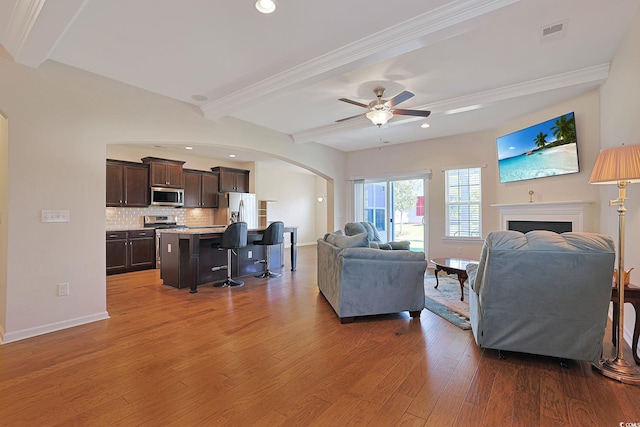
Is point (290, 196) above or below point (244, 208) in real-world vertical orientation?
above

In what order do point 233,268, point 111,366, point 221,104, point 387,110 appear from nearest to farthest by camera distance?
point 111,366 → point 387,110 → point 221,104 → point 233,268

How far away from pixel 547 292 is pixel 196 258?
14.1ft

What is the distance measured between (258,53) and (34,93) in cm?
226

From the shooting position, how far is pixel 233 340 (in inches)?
114

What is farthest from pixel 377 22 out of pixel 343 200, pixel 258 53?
pixel 343 200

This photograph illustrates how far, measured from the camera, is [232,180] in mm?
8500

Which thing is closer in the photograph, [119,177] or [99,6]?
A: [99,6]

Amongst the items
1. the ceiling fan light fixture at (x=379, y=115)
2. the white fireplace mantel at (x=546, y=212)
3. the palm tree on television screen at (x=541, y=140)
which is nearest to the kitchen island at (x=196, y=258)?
the ceiling fan light fixture at (x=379, y=115)

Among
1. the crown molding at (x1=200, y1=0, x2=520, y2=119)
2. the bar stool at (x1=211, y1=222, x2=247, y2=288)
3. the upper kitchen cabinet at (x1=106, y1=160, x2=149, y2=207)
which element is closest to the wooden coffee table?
the crown molding at (x1=200, y1=0, x2=520, y2=119)

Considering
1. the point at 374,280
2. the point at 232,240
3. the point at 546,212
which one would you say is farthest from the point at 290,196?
the point at 374,280

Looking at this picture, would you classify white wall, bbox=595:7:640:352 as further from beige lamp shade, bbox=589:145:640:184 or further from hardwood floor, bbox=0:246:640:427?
hardwood floor, bbox=0:246:640:427

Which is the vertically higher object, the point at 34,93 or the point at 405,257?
the point at 34,93

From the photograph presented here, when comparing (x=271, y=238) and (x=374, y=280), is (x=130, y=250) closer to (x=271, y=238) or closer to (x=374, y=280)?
(x=271, y=238)

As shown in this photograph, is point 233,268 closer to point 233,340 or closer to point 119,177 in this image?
point 233,340
